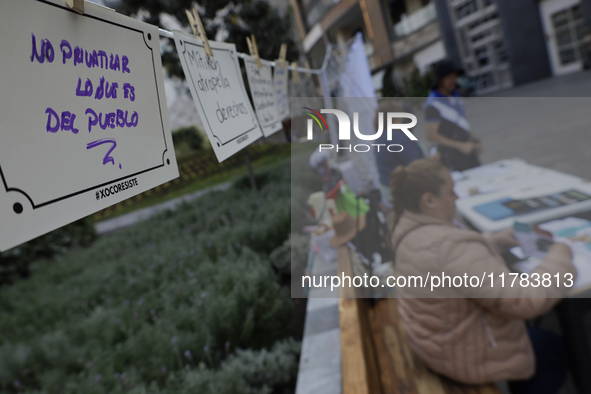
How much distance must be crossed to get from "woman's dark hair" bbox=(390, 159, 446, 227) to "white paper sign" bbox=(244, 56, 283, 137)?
2.24 ft

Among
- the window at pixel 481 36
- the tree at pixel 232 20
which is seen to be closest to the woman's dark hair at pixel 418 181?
the tree at pixel 232 20

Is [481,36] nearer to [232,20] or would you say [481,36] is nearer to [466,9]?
[466,9]

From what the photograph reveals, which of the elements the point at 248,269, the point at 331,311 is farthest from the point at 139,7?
the point at 331,311

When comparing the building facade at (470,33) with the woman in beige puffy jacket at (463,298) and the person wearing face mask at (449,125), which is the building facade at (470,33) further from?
the woman in beige puffy jacket at (463,298)

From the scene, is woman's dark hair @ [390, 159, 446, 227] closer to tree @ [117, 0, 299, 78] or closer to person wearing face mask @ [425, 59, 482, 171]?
person wearing face mask @ [425, 59, 482, 171]

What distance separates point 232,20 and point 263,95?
6.30 meters

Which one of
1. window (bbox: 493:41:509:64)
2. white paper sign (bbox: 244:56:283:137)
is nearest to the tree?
white paper sign (bbox: 244:56:283:137)

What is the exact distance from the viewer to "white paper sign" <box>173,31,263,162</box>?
1.08 meters

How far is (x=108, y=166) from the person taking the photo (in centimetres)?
68

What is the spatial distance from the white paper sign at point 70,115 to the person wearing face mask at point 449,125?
5.98 ft

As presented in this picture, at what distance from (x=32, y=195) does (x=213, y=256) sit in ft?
11.8

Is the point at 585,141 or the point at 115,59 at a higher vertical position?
the point at 115,59

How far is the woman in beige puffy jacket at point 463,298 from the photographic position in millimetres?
1337

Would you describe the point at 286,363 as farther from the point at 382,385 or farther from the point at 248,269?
the point at 248,269
